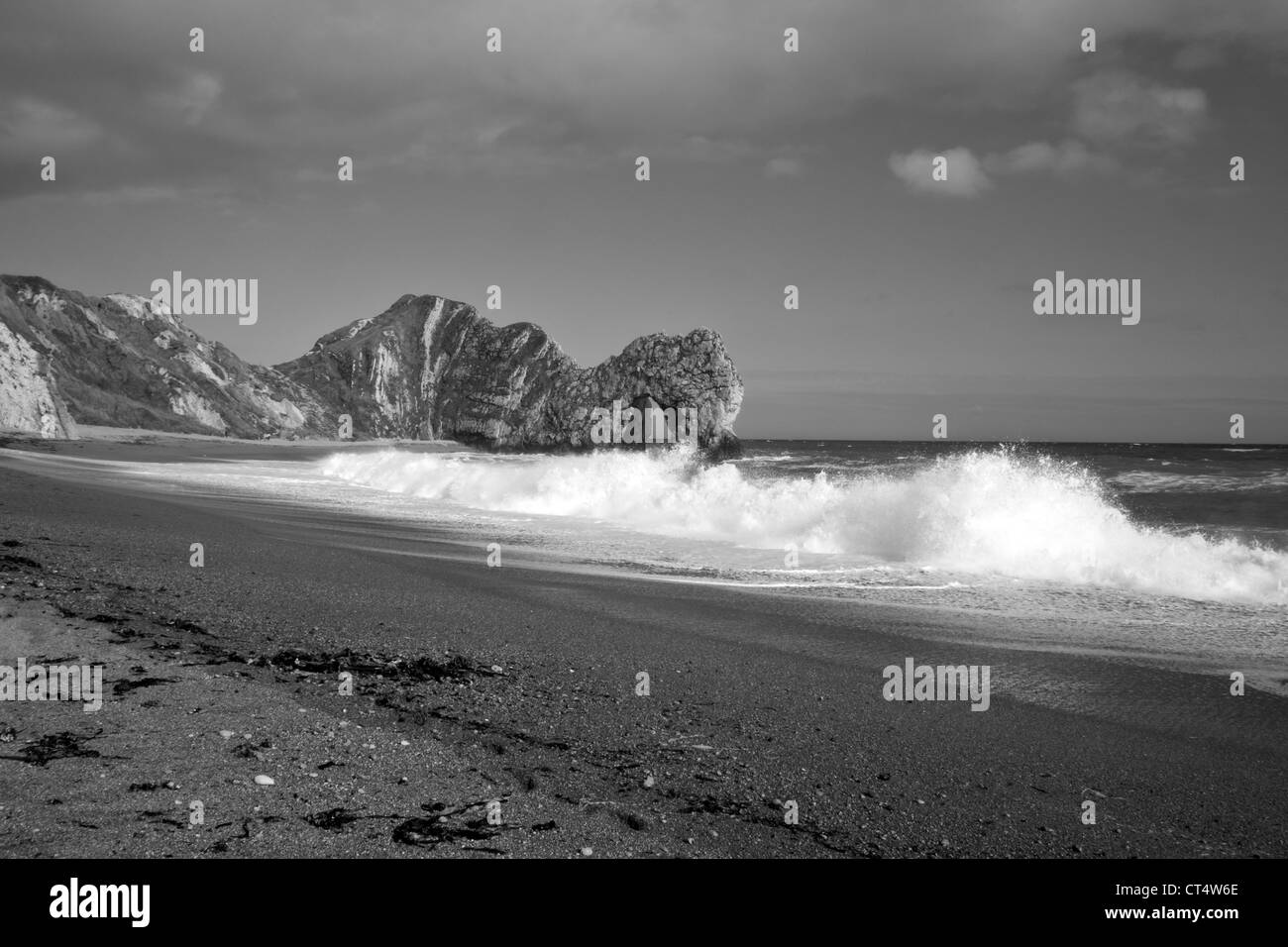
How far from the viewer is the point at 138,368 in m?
119

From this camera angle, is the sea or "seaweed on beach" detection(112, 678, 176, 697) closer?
"seaweed on beach" detection(112, 678, 176, 697)

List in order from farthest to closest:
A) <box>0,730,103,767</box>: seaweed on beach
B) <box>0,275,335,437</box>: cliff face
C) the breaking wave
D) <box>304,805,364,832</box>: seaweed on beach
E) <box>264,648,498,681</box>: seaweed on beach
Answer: <box>0,275,335,437</box>: cliff face, the breaking wave, <box>264,648,498,681</box>: seaweed on beach, <box>0,730,103,767</box>: seaweed on beach, <box>304,805,364,832</box>: seaweed on beach

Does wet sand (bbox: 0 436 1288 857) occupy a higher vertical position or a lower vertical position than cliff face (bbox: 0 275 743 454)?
lower

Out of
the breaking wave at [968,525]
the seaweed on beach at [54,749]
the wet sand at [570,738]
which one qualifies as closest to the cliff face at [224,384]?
the breaking wave at [968,525]

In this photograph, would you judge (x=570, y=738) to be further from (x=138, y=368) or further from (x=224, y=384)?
(x=224, y=384)

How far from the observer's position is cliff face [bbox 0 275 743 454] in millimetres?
79688

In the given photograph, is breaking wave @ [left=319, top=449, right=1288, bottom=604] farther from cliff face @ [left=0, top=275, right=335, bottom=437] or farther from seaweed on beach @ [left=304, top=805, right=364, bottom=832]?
cliff face @ [left=0, top=275, right=335, bottom=437]

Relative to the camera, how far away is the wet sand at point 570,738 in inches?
140

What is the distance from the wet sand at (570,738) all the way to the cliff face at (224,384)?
68573 mm

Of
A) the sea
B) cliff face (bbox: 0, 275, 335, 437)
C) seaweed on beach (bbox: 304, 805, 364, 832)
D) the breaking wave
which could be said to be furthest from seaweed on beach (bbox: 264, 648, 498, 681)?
cliff face (bbox: 0, 275, 335, 437)

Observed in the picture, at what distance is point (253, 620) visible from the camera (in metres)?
7.29

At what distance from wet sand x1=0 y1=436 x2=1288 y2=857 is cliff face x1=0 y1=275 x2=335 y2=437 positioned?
3599 inches

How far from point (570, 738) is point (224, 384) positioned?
158441mm

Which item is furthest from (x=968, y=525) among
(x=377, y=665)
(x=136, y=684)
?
(x=136, y=684)
